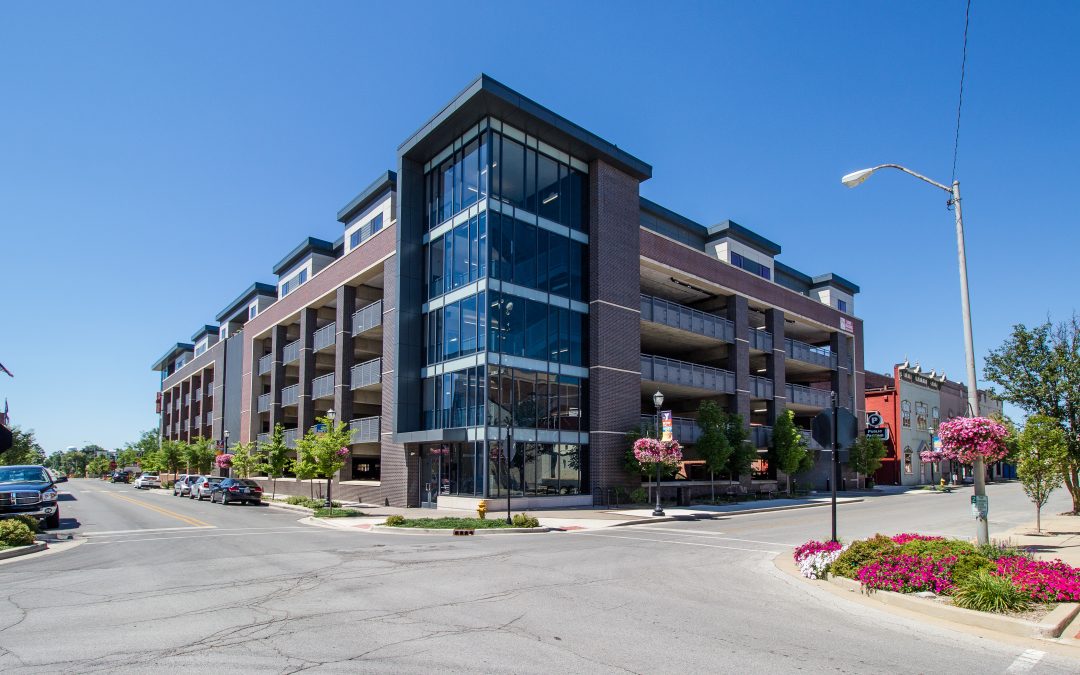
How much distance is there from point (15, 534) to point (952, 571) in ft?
65.8

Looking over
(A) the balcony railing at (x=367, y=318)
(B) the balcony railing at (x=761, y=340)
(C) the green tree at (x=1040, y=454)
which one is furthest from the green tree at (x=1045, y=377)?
(A) the balcony railing at (x=367, y=318)

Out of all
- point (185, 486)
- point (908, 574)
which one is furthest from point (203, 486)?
point (908, 574)

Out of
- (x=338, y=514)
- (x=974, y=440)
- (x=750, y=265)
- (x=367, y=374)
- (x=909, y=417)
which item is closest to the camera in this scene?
(x=974, y=440)

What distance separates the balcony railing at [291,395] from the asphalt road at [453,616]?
31.6m

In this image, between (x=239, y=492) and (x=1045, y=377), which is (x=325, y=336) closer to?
(x=239, y=492)

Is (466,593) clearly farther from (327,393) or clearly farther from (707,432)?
(327,393)

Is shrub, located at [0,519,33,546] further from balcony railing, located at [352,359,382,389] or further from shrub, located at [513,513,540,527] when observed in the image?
balcony railing, located at [352,359,382,389]

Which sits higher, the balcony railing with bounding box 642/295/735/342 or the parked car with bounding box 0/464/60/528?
the balcony railing with bounding box 642/295/735/342

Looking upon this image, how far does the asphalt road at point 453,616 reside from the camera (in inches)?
273

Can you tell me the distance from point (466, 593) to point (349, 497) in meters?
30.5

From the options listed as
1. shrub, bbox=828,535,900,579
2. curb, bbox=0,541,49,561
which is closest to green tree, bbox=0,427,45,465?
curb, bbox=0,541,49,561

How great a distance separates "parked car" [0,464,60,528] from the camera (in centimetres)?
2078

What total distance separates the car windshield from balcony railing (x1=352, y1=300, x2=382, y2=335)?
17609 millimetres

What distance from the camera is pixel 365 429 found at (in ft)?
128
